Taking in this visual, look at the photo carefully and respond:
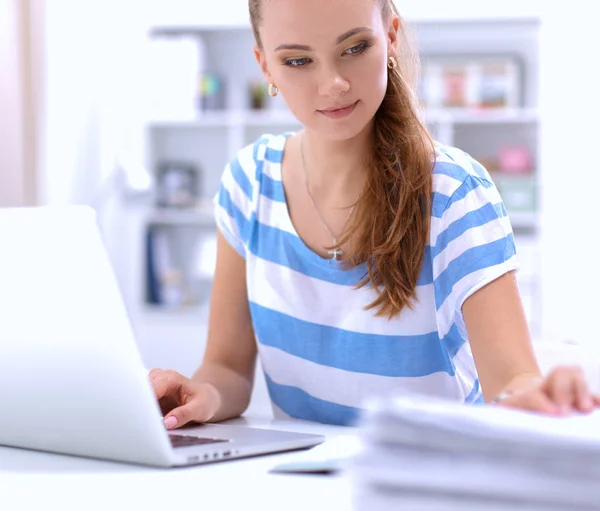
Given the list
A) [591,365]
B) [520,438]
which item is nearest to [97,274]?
[520,438]

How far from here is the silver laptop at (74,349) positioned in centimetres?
79

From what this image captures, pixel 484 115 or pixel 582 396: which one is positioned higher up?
pixel 484 115

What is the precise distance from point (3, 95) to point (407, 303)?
91.6 inches

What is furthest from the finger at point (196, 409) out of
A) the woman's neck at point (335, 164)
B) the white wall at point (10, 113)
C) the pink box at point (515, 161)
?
the pink box at point (515, 161)

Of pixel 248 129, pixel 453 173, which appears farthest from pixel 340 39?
pixel 248 129

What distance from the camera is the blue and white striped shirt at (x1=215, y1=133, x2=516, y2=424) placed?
3.94 ft

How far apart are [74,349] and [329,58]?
53cm

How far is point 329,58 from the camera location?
3.74ft

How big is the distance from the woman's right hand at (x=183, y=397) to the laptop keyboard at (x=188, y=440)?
0.09 metres

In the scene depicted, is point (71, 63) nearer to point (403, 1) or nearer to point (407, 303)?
point (403, 1)

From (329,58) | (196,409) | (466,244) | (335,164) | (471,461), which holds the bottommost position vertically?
(196,409)

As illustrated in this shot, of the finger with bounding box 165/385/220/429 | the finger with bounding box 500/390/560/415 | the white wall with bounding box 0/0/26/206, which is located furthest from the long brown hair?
the white wall with bounding box 0/0/26/206

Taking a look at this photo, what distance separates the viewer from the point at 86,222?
775mm

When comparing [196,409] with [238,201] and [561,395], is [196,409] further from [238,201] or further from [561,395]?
[561,395]
